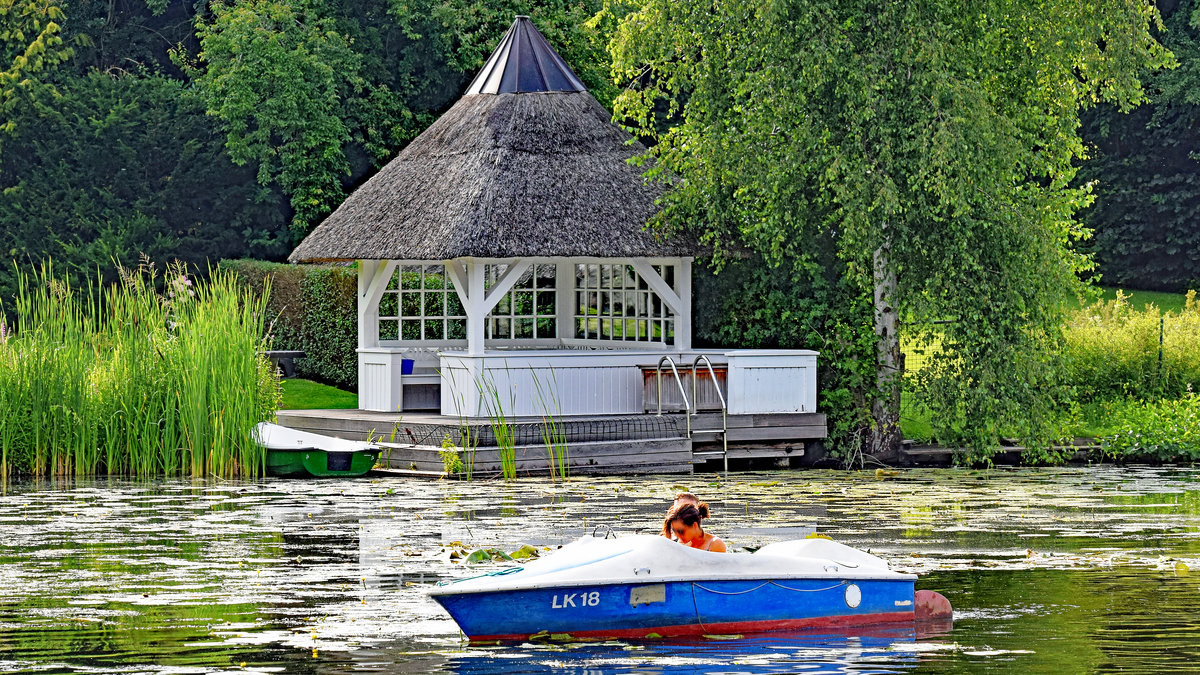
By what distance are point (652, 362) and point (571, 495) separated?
4.99m

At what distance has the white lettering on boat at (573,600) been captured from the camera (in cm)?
1146

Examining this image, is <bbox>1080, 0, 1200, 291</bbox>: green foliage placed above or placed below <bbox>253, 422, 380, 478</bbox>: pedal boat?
above

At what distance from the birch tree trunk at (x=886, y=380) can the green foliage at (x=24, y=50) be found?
22.3 meters

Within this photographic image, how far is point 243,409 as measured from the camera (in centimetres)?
2169

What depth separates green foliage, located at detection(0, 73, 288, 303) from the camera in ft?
129

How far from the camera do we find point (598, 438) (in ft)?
76.0

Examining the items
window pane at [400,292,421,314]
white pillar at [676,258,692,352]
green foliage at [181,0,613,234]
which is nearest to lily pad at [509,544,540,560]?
white pillar at [676,258,692,352]

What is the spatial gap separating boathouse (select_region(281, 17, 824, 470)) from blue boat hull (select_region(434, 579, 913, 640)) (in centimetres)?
1036

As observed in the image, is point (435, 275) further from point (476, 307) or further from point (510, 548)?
point (510, 548)

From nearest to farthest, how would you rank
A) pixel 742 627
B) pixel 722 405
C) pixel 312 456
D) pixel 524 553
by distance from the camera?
pixel 742 627, pixel 524 553, pixel 312 456, pixel 722 405

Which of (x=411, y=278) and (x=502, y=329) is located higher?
(x=411, y=278)

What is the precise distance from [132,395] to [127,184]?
785 inches

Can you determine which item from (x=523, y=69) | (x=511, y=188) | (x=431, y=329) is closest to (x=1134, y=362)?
(x=511, y=188)

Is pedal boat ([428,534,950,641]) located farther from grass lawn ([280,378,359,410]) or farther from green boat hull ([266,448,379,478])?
grass lawn ([280,378,359,410])
